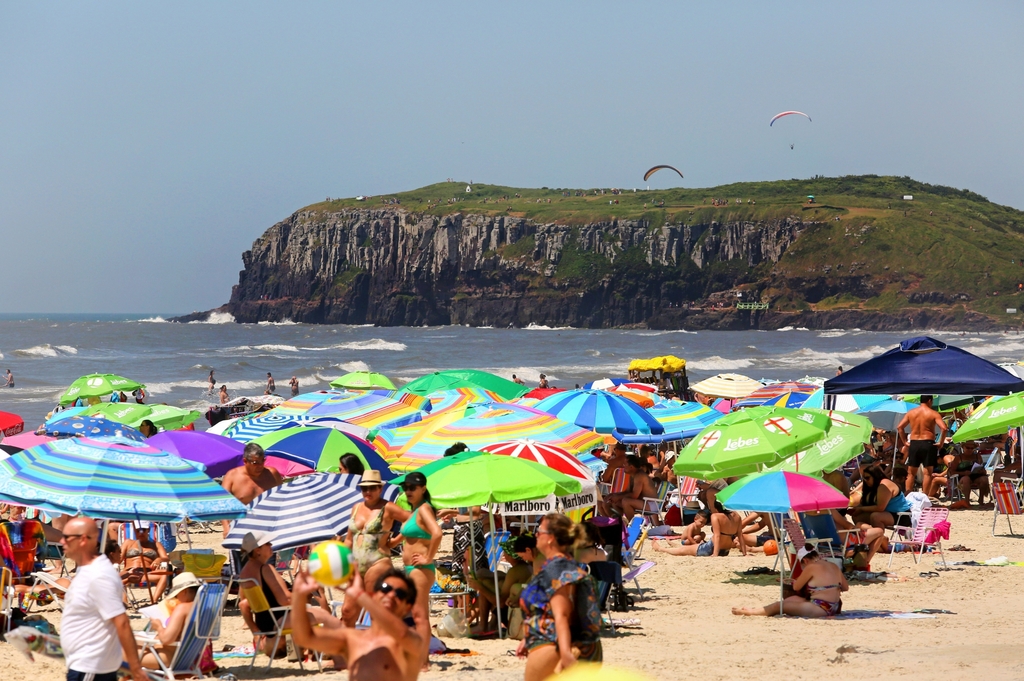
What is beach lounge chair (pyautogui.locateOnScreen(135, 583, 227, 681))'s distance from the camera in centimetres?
587

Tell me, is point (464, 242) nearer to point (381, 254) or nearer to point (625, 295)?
point (381, 254)

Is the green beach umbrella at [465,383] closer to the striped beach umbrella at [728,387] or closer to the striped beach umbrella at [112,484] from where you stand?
the striped beach umbrella at [728,387]

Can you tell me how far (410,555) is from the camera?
6.55 metres

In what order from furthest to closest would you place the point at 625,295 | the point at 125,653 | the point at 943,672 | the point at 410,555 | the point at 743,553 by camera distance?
the point at 625,295, the point at 743,553, the point at 410,555, the point at 943,672, the point at 125,653

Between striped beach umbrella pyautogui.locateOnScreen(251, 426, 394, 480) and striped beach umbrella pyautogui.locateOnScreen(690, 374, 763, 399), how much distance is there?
1074cm

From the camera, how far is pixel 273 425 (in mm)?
11398

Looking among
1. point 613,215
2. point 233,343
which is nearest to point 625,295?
point 613,215

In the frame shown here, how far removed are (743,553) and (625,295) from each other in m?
132

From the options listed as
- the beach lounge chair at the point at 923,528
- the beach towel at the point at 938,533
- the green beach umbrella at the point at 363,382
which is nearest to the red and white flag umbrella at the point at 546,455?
the beach lounge chair at the point at 923,528

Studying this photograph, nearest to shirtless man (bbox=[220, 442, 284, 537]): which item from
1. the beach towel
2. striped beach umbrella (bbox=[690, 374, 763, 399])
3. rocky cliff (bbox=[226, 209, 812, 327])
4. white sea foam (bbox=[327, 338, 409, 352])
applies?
the beach towel

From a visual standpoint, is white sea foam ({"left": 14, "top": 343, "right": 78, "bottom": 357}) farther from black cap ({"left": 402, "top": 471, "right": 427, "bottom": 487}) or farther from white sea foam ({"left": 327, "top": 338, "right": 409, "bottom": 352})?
black cap ({"left": 402, "top": 471, "right": 427, "bottom": 487})

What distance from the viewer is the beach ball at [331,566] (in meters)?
3.45

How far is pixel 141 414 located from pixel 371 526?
8.88 m

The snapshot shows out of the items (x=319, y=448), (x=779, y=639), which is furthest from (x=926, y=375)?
(x=319, y=448)
